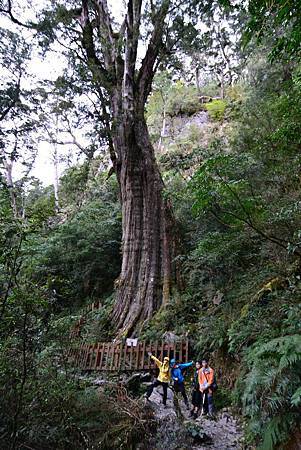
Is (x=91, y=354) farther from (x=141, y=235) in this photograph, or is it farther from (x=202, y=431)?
(x=202, y=431)

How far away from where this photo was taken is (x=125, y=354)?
331 inches

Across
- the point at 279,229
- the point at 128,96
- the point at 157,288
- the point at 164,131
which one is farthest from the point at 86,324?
the point at 164,131

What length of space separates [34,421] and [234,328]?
3.69 meters

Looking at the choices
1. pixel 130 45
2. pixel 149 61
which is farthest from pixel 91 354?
pixel 149 61

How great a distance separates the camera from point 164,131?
2620 cm

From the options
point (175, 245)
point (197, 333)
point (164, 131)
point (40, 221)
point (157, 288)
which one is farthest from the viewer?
point (164, 131)

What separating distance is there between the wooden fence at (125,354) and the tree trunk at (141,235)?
1.34 m

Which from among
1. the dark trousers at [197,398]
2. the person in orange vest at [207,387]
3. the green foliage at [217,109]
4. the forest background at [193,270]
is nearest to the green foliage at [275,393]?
the forest background at [193,270]

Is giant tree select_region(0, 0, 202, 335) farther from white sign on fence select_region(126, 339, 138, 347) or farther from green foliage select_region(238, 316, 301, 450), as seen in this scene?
green foliage select_region(238, 316, 301, 450)

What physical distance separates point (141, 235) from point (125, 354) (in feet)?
13.8

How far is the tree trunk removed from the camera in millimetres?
10460

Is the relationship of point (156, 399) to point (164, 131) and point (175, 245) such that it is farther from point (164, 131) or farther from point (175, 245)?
point (164, 131)

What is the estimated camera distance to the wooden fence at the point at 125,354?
318 inches

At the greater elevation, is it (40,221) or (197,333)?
(40,221)
